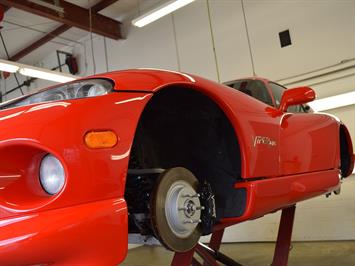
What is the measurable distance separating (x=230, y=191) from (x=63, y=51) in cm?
865

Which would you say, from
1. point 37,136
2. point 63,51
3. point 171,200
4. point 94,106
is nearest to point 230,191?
point 171,200

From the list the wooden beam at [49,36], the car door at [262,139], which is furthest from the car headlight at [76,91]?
the wooden beam at [49,36]

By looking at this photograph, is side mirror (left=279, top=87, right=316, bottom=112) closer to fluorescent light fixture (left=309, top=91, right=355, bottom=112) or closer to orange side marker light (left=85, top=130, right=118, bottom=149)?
orange side marker light (left=85, top=130, right=118, bottom=149)

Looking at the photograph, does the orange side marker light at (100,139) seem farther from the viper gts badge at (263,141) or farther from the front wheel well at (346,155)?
the front wheel well at (346,155)

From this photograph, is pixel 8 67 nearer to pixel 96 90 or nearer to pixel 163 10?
pixel 163 10

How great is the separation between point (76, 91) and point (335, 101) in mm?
4671

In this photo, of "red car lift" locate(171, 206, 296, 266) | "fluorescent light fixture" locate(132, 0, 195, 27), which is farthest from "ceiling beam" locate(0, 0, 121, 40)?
"red car lift" locate(171, 206, 296, 266)

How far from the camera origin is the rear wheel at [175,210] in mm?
1210

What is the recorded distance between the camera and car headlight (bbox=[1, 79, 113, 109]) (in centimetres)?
109

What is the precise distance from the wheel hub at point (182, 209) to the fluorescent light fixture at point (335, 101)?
397 cm

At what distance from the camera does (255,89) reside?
2.54m

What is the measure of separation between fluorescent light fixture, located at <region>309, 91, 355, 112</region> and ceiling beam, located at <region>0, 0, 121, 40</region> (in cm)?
469

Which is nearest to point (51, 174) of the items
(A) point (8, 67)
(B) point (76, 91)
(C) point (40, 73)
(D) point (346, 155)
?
(B) point (76, 91)

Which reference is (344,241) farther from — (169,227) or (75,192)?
(75,192)
